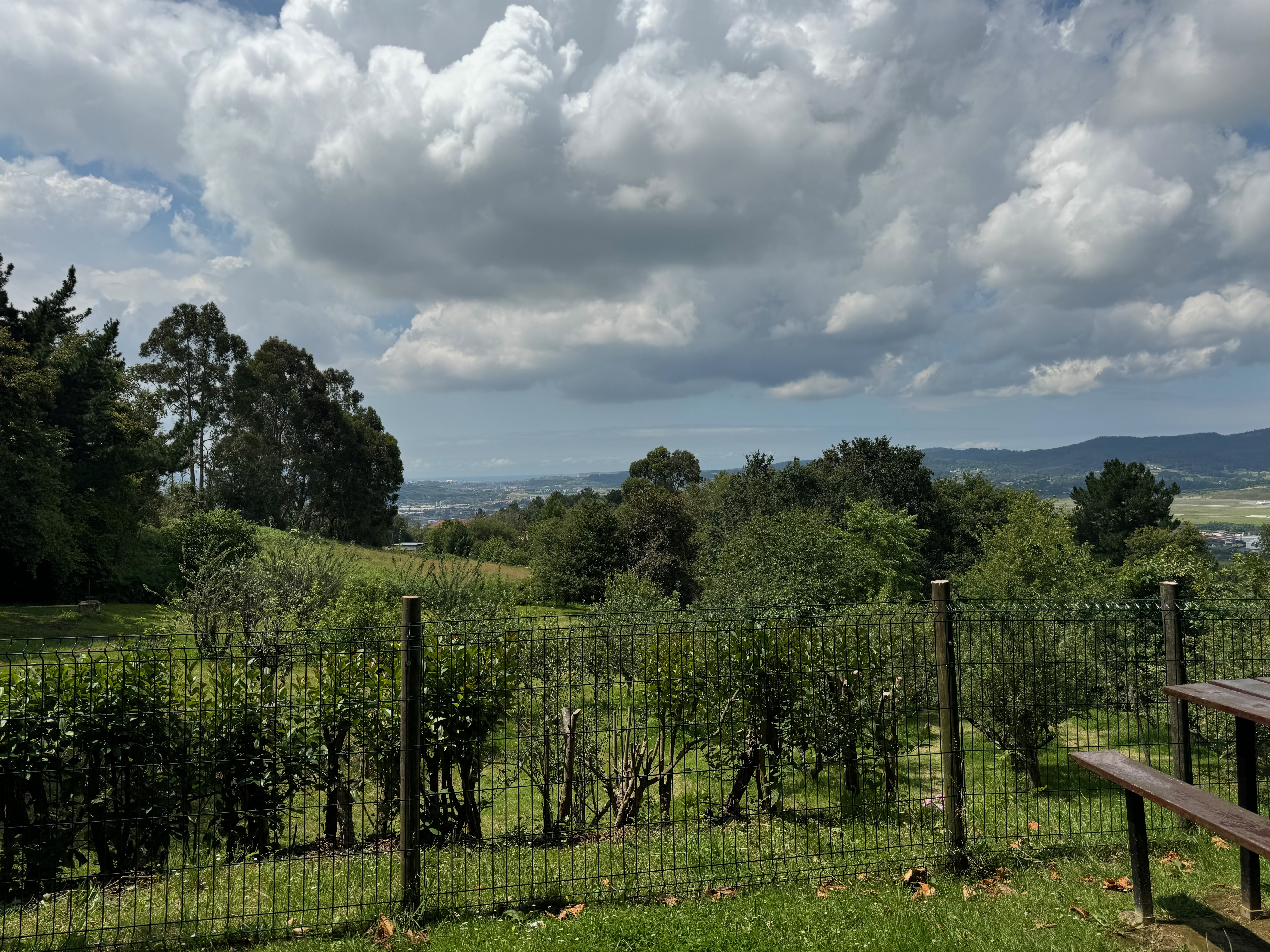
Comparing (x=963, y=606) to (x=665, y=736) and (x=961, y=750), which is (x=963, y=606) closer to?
(x=961, y=750)

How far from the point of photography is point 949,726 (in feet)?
16.9

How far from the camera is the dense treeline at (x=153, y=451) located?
2584 cm

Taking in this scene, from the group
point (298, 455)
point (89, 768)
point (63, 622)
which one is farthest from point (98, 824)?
point (298, 455)

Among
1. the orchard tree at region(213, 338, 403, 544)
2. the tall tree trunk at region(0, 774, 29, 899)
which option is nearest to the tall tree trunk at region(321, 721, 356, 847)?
the tall tree trunk at region(0, 774, 29, 899)

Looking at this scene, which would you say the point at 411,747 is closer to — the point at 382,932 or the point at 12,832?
the point at 382,932

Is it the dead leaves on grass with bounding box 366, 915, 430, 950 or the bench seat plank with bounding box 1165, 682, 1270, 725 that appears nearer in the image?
the bench seat plank with bounding box 1165, 682, 1270, 725

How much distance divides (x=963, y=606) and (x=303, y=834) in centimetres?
520

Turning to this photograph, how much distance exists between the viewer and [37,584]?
2852cm

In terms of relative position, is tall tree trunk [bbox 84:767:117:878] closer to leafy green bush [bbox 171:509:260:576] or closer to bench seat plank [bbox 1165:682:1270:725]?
bench seat plank [bbox 1165:682:1270:725]

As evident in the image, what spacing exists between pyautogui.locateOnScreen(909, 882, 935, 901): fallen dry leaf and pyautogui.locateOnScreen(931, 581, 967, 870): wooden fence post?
1.30ft

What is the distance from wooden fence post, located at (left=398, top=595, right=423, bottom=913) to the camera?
4457 mm

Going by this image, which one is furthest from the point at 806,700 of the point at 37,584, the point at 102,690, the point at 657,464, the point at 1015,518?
the point at 657,464

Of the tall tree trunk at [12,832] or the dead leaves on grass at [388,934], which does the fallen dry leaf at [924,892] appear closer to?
the dead leaves on grass at [388,934]

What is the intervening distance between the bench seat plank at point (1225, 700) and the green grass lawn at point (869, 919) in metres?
1.25
